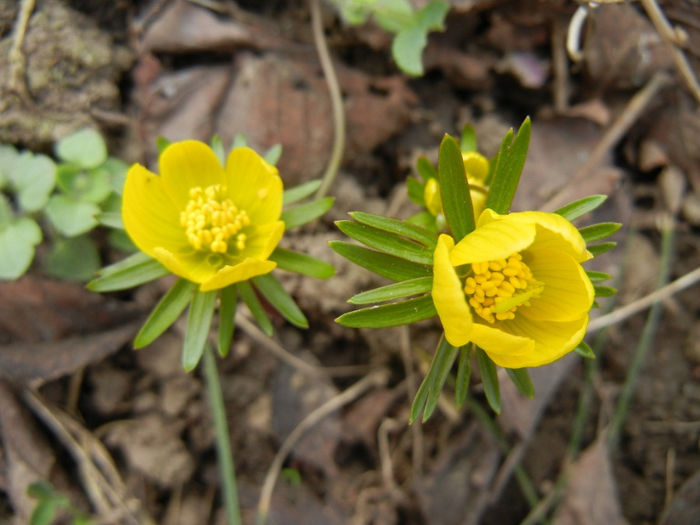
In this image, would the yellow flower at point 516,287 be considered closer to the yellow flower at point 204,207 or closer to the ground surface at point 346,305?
the yellow flower at point 204,207

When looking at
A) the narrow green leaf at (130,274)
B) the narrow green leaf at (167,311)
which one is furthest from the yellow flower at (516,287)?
the narrow green leaf at (130,274)

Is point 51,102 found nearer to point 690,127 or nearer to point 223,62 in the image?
point 223,62

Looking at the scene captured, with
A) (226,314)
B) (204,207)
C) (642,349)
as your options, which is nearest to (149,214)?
(204,207)

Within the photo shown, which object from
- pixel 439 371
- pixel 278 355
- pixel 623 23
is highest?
pixel 623 23

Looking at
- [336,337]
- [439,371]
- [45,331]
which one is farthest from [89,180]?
[439,371]

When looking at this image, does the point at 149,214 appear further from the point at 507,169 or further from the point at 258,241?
the point at 507,169
